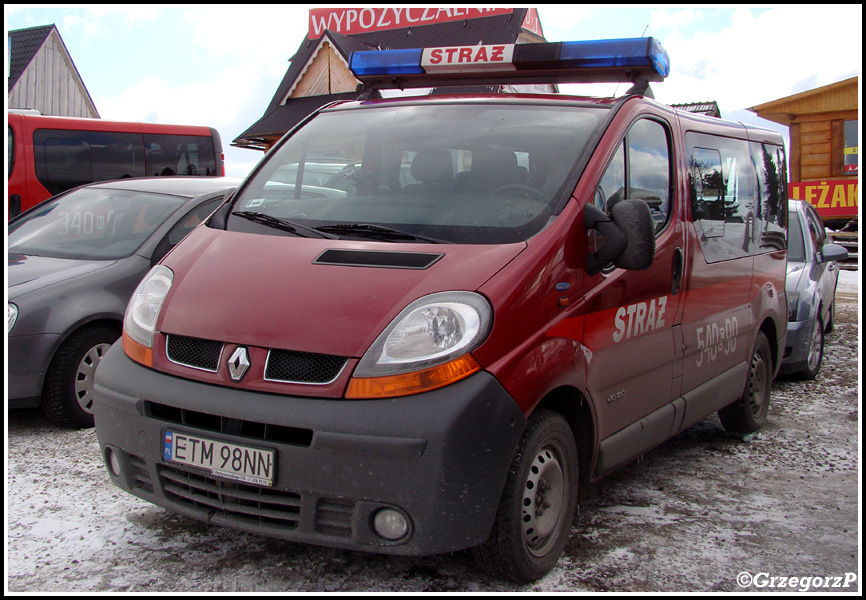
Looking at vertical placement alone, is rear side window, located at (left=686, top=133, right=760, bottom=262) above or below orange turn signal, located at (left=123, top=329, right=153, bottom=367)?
above

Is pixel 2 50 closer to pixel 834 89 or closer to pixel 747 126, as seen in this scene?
pixel 747 126

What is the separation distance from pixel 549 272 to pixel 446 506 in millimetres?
954

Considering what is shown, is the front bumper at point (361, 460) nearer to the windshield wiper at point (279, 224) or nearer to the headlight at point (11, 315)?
the windshield wiper at point (279, 224)

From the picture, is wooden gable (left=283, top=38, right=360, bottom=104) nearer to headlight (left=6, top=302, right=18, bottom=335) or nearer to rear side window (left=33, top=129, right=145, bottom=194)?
rear side window (left=33, top=129, right=145, bottom=194)

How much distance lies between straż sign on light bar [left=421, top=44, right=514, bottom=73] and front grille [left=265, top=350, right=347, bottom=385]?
2.28m

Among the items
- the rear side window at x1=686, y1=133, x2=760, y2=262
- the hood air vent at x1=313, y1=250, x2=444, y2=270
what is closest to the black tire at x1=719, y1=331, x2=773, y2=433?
the rear side window at x1=686, y1=133, x2=760, y2=262

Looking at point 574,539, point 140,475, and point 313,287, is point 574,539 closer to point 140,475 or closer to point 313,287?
point 313,287

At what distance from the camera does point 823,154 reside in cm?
2323

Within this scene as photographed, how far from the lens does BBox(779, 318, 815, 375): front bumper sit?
7078mm

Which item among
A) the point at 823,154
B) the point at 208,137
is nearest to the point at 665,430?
the point at 208,137

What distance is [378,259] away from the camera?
3.16m

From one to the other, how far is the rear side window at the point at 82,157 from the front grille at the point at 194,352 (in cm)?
1278

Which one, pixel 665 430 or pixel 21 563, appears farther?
pixel 665 430

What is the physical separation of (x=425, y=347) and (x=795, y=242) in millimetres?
6200
